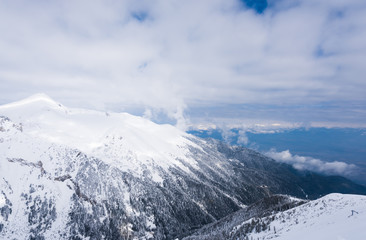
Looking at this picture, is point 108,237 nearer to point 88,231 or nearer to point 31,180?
point 88,231

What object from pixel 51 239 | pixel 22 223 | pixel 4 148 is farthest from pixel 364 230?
pixel 4 148

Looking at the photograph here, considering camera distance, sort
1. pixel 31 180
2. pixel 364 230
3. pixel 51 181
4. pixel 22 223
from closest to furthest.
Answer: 1. pixel 364 230
2. pixel 22 223
3. pixel 31 180
4. pixel 51 181

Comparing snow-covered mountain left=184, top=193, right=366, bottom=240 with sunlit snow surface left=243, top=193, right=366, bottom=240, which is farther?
snow-covered mountain left=184, top=193, right=366, bottom=240

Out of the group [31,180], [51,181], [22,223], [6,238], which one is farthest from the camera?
[51,181]

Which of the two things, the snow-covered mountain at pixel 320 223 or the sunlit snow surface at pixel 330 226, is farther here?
the snow-covered mountain at pixel 320 223

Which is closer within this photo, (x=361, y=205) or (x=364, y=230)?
(x=364, y=230)

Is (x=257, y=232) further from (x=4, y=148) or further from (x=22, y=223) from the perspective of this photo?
(x=4, y=148)

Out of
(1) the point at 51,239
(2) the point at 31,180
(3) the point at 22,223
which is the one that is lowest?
(1) the point at 51,239

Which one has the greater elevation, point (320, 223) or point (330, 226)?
point (330, 226)

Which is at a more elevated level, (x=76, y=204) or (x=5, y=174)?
(x=5, y=174)

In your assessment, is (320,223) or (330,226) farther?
(320,223)
